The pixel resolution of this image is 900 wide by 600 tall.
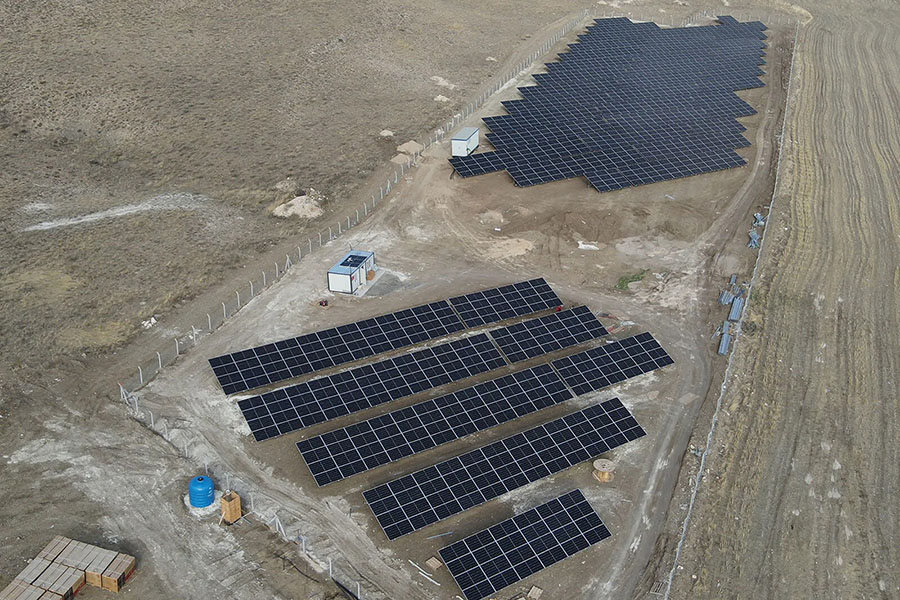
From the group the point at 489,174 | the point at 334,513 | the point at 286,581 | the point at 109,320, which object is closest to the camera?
the point at 286,581

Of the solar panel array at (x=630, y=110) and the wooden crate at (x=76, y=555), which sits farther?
the solar panel array at (x=630, y=110)

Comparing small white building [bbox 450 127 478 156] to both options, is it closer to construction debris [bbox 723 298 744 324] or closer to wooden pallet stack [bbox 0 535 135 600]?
construction debris [bbox 723 298 744 324]

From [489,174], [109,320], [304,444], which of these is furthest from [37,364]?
[489,174]

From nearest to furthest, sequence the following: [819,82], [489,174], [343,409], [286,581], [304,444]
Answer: [286,581] → [304,444] → [343,409] → [489,174] → [819,82]

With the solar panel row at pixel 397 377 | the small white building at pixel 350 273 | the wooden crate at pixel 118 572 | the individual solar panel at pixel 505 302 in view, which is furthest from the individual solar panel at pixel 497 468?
the small white building at pixel 350 273

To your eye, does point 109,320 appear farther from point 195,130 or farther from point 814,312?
point 814,312

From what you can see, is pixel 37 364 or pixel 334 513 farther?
pixel 37 364

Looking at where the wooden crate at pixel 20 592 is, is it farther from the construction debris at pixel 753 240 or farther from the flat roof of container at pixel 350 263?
the construction debris at pixel 753 240
